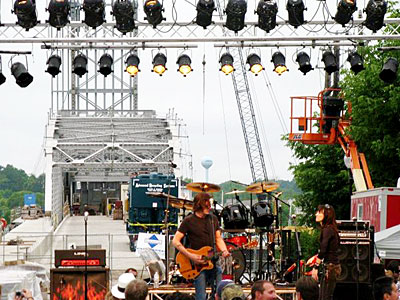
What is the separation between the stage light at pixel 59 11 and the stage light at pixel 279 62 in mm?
4437

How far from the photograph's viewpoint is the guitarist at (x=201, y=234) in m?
11.4

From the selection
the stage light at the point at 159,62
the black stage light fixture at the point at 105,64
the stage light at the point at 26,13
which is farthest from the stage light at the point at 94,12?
the stage light at the point at 159,62

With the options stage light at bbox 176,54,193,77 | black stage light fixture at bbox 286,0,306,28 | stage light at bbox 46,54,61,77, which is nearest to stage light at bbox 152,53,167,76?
stage light at bbox 176,54,193,77

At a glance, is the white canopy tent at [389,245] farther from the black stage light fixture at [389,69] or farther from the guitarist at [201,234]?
the guitarist at [201,234]

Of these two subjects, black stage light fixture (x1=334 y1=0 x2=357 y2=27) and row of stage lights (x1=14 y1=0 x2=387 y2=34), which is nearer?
black stage light fixture (x1=334 y1=0 x2=357 y2=27)

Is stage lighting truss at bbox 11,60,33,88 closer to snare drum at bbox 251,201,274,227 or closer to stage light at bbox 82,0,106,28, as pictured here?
stage light at bbox 82,0,106,28

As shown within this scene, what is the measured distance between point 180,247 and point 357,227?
167 inches

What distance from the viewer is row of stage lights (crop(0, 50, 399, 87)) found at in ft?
62.4

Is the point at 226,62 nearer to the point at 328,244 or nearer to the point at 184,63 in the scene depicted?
the point at 184,63

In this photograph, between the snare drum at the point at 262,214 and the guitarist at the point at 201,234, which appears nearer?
the guitarist at the point at 201,234

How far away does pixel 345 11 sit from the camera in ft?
57.2

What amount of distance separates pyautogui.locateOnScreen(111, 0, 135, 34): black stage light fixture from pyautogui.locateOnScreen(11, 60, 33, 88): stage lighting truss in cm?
241

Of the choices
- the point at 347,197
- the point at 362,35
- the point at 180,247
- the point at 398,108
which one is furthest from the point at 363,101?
the point at 180,247

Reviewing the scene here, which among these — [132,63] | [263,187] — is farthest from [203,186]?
[132,63]
